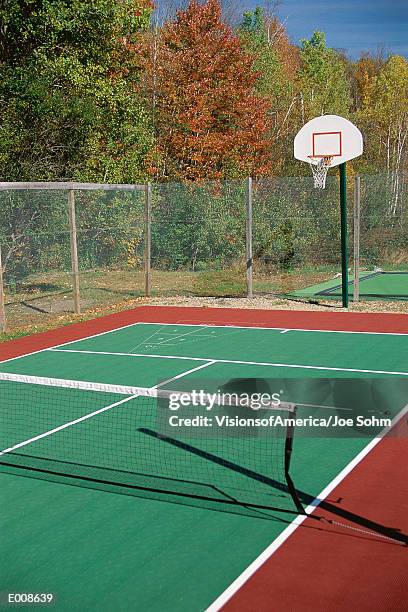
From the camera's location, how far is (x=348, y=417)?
10.1 m

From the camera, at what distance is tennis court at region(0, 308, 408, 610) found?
6.30 metres

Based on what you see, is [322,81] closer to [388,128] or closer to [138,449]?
[388,128]

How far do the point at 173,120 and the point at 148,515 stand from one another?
2641cm

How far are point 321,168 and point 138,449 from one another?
1280cm

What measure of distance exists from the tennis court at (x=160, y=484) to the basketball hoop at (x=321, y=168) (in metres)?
6.96

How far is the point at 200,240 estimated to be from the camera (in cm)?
2359

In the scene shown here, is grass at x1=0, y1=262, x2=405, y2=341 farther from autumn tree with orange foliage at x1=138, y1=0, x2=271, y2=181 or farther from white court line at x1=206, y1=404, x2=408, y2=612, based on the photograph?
white court line at x1=206, y1=404, x2=408, y2=612

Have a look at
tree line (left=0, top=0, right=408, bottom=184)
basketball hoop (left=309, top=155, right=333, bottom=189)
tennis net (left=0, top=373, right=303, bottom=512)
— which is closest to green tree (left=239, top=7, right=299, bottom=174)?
tree line (left=0, top=0, right=408, bottom=184)

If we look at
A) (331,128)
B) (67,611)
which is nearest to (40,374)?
(67,611)

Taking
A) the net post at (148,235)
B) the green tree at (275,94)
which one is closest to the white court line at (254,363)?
the net post at (148,235)

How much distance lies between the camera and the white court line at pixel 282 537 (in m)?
5.88

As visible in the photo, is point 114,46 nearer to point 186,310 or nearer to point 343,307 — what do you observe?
point 186,310

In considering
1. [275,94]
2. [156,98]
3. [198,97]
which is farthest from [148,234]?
[275,94]

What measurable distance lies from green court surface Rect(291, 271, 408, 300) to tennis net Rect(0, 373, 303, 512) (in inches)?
405
